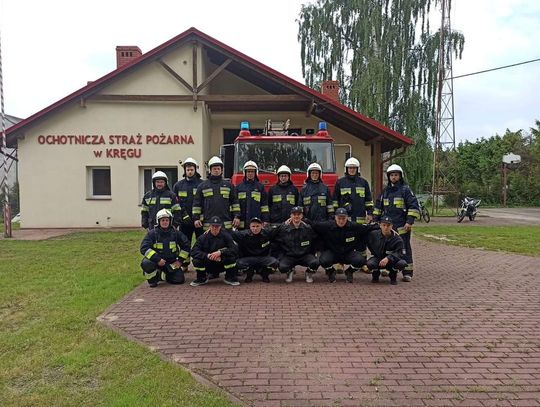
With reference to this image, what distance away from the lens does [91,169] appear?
15.8 m

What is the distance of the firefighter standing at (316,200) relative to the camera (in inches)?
295

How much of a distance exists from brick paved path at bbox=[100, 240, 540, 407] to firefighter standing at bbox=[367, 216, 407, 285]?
0.26 metres

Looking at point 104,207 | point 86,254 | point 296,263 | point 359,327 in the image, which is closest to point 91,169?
point 104,207

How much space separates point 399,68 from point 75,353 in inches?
854

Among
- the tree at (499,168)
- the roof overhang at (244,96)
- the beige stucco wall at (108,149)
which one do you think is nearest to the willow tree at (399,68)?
the roof overhang at (244,96)

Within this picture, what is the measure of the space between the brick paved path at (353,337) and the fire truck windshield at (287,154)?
8.57ft

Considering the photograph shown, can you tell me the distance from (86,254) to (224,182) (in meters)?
4.38

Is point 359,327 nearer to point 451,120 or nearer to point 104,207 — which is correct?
point 104,207

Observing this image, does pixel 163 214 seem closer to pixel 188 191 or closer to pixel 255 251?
pixel 188 191

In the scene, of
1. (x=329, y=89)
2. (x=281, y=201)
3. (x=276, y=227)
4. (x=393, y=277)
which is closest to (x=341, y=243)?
(x=393, y=277)

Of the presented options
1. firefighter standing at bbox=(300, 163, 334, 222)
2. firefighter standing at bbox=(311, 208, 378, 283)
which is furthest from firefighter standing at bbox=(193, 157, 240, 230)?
firefighter standing at bbox=(311, 208, 378, 283)

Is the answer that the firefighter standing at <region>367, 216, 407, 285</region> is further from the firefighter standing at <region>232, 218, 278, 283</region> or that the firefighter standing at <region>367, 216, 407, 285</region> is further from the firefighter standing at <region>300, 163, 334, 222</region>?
the firefighter standing at <region>232, 218, 278, 283</region>

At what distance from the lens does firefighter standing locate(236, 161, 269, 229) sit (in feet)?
24.6

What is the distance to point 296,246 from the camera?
7.23 m
